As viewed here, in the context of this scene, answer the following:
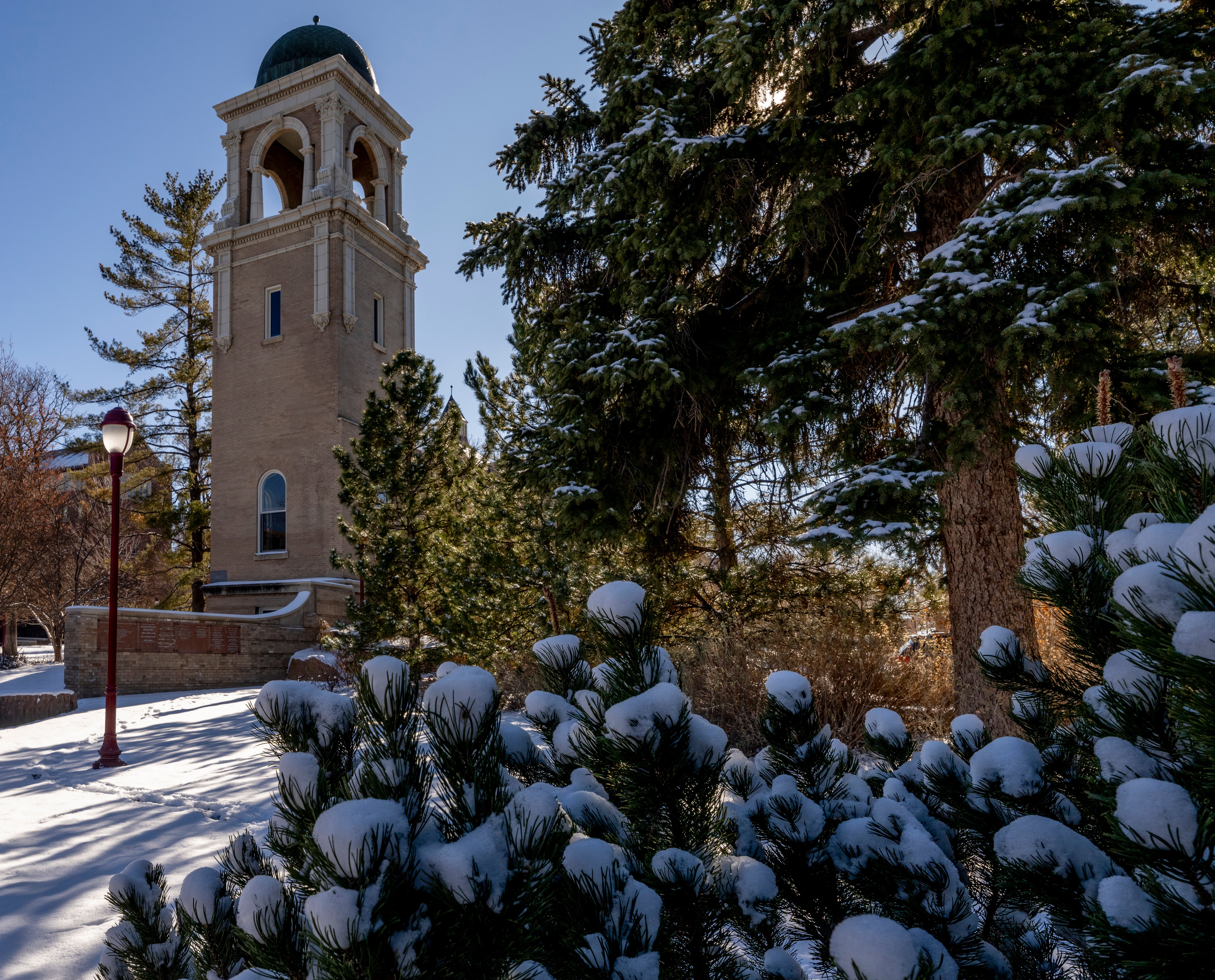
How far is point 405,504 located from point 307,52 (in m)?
17.5

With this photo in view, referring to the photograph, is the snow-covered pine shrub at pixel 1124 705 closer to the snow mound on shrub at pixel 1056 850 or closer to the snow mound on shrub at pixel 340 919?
the snow mound on shrub at pixel 1056 850

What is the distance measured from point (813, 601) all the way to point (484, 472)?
6958 mm

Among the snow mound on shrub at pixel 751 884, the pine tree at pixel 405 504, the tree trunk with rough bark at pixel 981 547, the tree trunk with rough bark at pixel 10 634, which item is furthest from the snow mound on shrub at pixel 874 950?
the tree trunk with rough bark at pixel 10 634

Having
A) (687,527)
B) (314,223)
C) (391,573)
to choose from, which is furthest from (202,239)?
(687,527)

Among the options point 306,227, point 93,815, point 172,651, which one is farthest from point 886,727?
point 306,227

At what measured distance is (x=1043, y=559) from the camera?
4.66 feet

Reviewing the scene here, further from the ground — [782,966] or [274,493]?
[274,493]

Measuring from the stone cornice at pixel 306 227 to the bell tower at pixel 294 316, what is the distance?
0.04 metres

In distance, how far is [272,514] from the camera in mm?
21031

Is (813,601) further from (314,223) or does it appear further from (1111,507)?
(314,223)

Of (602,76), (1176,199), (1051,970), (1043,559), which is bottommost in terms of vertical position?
(1051,970)

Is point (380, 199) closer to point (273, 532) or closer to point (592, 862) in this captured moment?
point (273, 532)

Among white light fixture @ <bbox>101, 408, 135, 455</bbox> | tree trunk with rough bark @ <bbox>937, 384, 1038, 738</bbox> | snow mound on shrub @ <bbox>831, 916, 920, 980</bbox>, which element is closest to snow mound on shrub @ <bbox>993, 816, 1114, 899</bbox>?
snow mound on shrub @ <bbox>831, 916, 920, 980</bbox>

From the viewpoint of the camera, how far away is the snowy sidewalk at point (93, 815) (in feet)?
10.0
